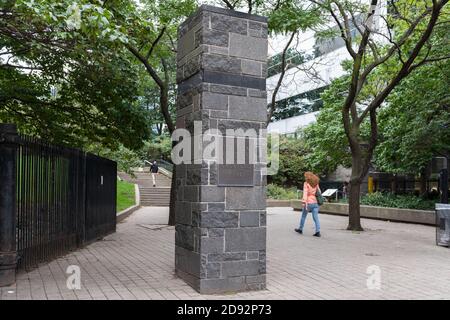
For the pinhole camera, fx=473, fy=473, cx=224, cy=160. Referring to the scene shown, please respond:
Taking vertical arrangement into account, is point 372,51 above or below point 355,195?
above

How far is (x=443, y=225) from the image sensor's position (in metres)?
12.0

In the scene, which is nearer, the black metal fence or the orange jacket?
the black metal fence

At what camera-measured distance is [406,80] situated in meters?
17.8

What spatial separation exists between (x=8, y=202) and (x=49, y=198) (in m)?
1.82

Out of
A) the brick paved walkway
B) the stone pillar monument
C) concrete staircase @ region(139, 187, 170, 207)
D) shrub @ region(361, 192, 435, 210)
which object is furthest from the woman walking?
concrete staircase @ region(139, 187, 170, 207)

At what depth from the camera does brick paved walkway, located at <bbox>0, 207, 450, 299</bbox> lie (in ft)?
21.6

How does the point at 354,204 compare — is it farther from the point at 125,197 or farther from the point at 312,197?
the point at 125,197

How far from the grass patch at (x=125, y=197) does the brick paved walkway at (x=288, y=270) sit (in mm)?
10775

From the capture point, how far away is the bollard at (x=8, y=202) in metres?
7.00

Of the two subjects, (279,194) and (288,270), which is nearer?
(288,270)

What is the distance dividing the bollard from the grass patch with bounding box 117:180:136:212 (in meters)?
15.5

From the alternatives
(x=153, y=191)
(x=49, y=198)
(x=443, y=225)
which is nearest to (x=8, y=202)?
(x=49, y=198)

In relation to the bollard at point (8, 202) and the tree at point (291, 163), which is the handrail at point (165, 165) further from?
the bollard at point (8, 202)

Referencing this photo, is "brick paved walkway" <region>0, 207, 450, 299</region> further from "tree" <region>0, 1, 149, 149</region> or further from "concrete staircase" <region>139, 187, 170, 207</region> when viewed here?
"concrete staircase" <region>139, 187, 170, 207</region>
